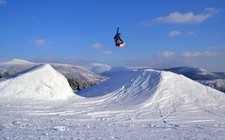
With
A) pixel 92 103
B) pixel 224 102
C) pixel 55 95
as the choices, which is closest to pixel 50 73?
pixel 55 95

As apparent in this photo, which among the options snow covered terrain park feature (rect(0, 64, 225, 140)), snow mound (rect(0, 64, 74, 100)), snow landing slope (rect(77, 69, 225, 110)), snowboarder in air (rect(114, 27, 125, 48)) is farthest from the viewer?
snow landing slope (rect(77, 69, 225, 110))

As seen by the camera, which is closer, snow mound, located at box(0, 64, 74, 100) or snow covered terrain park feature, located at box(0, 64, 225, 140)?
snow covered terrain park feature, located at box(0, 64, 225, 140)

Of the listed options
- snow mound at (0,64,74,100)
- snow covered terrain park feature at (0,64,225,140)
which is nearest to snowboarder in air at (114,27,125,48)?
snow covered terrain park feature at (0,64,225,140)

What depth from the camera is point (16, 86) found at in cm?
2481

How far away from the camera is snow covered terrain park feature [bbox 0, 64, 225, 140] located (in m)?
12.9

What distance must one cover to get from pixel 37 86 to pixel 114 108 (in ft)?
25.3

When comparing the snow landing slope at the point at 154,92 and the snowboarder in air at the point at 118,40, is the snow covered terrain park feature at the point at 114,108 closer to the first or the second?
the snow landing slope at the point at 154,92

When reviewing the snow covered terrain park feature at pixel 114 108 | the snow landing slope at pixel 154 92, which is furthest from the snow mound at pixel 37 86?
the snow landing slope at pixel 154 92

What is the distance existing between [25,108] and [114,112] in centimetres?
614

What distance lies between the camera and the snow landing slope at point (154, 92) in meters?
24.7

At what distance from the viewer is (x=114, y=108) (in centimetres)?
2234

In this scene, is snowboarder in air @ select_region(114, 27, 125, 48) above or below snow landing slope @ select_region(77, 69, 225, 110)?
above

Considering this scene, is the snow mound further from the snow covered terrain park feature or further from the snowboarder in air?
the snowboarder in air

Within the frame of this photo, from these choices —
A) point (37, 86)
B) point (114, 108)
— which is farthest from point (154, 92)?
point (37, 86)
